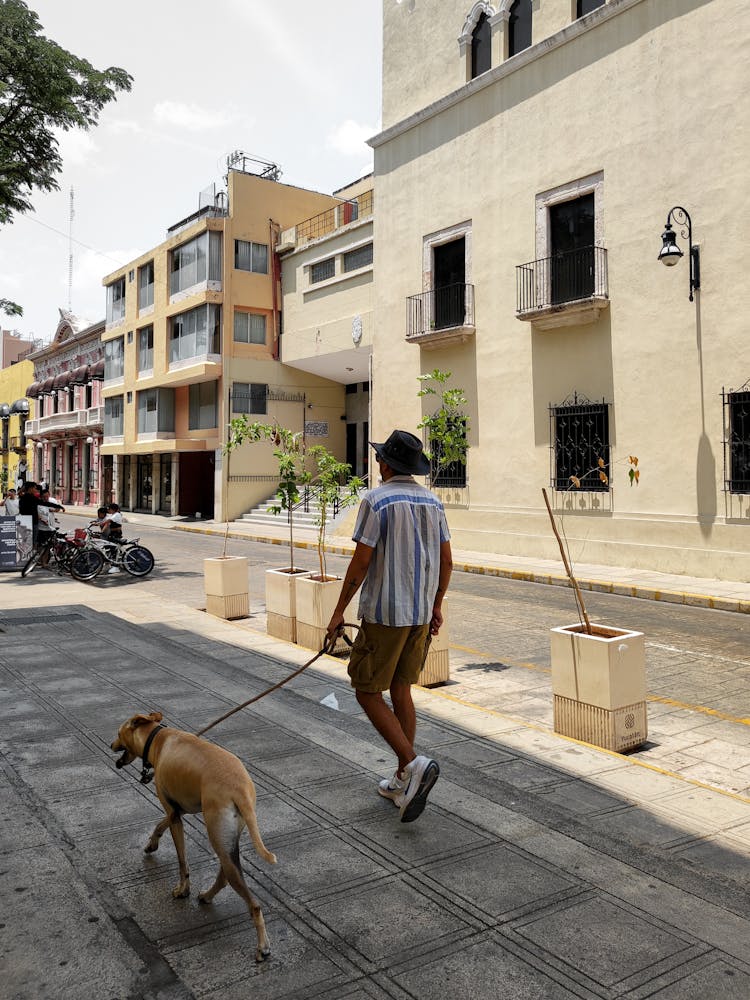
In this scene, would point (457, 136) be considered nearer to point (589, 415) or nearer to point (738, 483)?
point (589, 415)

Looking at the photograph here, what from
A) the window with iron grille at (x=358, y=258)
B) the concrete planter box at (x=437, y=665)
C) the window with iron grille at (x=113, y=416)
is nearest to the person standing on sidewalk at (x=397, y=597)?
the concrete planter box at (x=437, y=665)

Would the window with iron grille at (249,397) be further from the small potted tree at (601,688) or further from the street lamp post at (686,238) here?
the small potted tree at (601,688)

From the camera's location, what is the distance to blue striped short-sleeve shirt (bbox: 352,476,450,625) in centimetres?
384

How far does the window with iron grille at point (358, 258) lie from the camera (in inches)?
1007

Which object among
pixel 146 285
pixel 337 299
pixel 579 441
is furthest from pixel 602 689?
pixel 146 285

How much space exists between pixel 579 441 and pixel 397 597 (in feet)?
45.3

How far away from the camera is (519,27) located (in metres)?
18.2

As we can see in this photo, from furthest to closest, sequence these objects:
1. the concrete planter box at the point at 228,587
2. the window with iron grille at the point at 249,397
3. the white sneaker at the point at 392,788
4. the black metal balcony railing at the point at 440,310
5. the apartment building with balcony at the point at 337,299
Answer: the window with iron grille at the point at 249,397 → the apartment building with balcony at the point at 337,299 → the black metal balcony railing at the point at 440,310 → the concrete planter box at the point at 228,587 → the white sneaker at the point at 392,788

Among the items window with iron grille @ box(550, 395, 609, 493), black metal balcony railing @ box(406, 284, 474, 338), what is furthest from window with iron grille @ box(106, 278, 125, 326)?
window with iron grille @ box(550, 395, 609, 493)

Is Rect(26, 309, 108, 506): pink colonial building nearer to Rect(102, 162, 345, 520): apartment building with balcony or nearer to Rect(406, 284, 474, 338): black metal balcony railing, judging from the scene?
Rect(102, 162, 345, 520): apartment building with balcony

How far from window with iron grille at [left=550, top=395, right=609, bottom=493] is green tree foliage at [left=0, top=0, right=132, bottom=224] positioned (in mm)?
10780

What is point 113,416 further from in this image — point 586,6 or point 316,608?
point 316,608

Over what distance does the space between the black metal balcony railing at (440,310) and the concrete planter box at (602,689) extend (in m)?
14.6

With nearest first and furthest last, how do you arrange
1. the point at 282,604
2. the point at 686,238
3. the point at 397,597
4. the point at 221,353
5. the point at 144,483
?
the point at 397,597 < the point at 282,604 < the point at 686,238 < the point at 221,353 < the point at 144,483
